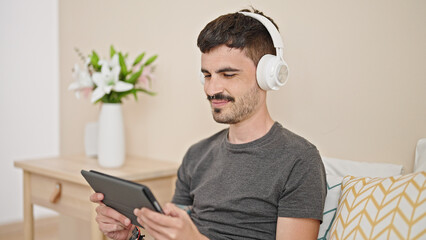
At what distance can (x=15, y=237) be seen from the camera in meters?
2.89

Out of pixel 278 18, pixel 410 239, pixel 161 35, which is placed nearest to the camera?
pixel 410 239

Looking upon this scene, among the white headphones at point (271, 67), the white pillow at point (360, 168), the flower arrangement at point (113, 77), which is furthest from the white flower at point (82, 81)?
the white pillow at point (360, 168)

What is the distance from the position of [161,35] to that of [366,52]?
3.03 ft

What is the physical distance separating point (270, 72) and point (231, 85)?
11cm

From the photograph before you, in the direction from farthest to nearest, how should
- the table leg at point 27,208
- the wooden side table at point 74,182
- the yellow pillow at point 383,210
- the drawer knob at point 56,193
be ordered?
the table leg at point 27,208, the drawer knob at point 56,193, the wooden side table at point 74,182, the yellow pillow at point 383,210

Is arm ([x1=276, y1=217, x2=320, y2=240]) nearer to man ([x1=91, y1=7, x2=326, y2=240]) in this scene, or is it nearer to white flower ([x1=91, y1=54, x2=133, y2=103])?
man ([x1=91, y1=7, x2=326, y2=240])

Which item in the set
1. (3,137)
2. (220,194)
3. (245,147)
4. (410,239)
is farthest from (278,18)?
(3,137)

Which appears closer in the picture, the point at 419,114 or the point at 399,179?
the point at 399,179

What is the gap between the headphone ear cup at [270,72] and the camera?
46.9 inches

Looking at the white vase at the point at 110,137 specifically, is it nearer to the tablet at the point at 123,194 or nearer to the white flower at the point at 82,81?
the white flower at the point at 82,81

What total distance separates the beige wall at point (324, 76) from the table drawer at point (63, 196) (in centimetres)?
42

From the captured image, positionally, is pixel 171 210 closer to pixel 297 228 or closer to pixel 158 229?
pixel 158 229

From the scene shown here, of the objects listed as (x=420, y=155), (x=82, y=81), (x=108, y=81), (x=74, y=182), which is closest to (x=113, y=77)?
(x=108, y=81)

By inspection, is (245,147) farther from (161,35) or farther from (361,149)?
(161,35)
